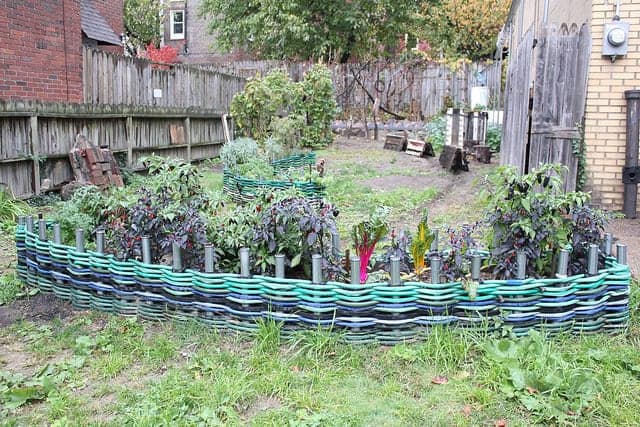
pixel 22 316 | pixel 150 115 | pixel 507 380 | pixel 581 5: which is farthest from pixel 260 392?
pixel 150 115

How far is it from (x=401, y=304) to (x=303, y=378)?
680 millimetres

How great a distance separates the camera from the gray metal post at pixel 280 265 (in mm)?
3445

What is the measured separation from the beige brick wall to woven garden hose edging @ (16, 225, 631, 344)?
3343mm

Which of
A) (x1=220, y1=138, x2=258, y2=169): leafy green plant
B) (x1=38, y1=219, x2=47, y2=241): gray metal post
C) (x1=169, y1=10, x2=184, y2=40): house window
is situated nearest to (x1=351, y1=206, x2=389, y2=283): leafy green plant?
(x1=38, y1=219, x2=47, y2=241): gray metal post

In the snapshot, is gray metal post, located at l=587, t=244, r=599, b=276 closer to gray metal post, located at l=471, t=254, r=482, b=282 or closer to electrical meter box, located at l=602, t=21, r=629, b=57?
gray metal post, located at l=471, t=254, r=482, b=282

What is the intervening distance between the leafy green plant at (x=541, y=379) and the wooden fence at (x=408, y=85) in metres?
18.3

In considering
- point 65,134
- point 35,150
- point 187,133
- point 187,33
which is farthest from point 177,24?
point 35,150

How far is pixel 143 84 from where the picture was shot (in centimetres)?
1268

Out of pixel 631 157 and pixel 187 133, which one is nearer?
pixel 631 157

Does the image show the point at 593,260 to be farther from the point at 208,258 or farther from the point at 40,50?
the point at 40,50

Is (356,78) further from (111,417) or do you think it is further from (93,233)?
(111,417)

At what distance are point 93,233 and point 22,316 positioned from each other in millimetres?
867

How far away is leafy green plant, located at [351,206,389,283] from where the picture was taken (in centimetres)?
386

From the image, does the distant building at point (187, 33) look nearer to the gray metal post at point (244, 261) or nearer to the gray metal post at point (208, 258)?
the gray metal post at point (208, 258)
